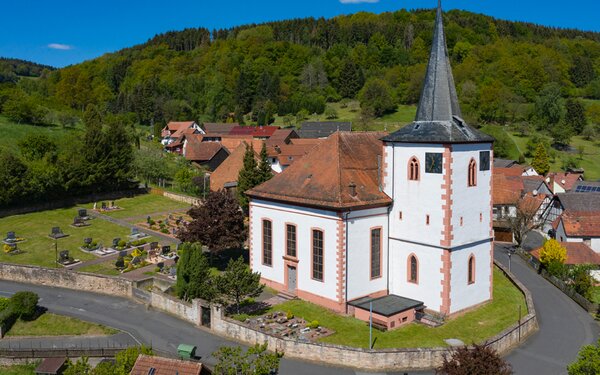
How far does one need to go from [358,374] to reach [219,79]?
14791 centimetres

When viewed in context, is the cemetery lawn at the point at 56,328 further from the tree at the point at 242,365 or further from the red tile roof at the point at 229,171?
the red tile roof at the point at 229,171

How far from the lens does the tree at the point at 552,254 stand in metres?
44.1

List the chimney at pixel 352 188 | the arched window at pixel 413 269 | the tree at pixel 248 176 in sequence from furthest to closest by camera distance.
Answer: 1. the tree at pixel 248 176
2. the arched window at pixel 413 269
3. the chimney at pixel 352 188

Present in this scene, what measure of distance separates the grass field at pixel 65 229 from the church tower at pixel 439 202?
72.2 ft

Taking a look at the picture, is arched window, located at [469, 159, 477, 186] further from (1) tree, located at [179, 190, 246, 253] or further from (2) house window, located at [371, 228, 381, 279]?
(1) tree, located at [179, 190, 246, 253]

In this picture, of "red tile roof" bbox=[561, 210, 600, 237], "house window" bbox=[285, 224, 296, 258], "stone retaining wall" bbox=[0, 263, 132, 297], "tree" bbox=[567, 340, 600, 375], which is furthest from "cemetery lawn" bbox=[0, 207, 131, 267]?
"red tile roof" bbox=[561, 210, 600, 237]

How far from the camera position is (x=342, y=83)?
157 metres

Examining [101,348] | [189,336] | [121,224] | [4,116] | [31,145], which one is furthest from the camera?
[4,116]

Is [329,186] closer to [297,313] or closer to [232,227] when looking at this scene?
[297,313]

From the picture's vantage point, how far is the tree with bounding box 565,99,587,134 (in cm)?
11538

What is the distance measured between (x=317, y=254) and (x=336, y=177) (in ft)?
16.0

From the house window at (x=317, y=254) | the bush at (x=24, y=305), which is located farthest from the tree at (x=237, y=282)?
the bush at (x=24, y=305)

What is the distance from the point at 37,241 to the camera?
47.3 m

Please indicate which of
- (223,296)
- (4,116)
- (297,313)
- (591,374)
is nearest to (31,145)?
(4,116)
